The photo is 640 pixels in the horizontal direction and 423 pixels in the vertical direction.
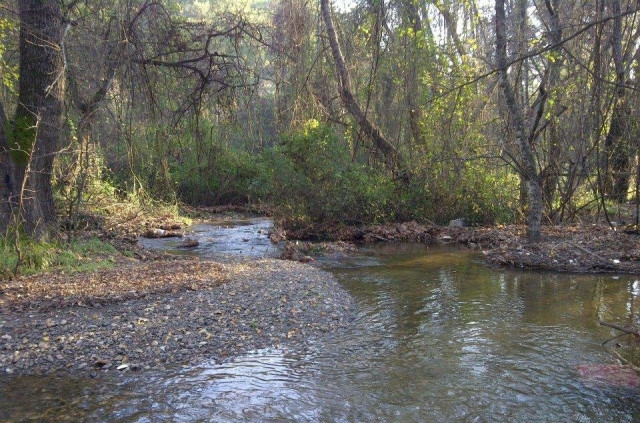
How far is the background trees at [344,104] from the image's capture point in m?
10.2

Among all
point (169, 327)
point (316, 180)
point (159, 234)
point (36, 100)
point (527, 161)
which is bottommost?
point (169, 327)

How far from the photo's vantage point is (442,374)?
17.5 feet

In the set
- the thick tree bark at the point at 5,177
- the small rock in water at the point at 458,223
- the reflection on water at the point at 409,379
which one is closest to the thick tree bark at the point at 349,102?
the small rock in water at the point at 458,223

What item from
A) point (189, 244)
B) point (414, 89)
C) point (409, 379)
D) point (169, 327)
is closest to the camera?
point (409, 379)

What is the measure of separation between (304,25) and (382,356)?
11.8m

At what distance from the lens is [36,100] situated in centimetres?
925

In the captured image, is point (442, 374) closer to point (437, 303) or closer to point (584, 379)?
point (584, 379)

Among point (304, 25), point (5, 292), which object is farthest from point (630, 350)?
point (304, 25)

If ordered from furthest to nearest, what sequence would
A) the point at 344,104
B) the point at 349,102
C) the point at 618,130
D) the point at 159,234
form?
1. the point at 344,104
2. the point at 349,102
3. the point at 159,234
4. the point at 618,130

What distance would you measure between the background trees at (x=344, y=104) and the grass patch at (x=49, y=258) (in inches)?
22.1

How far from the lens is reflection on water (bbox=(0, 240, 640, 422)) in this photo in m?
4.52

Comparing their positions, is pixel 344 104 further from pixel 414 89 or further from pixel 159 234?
pixel 159 234

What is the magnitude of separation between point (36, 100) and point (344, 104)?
953cm

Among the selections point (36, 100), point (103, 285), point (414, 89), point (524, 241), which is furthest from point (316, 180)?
point (103, 285)
